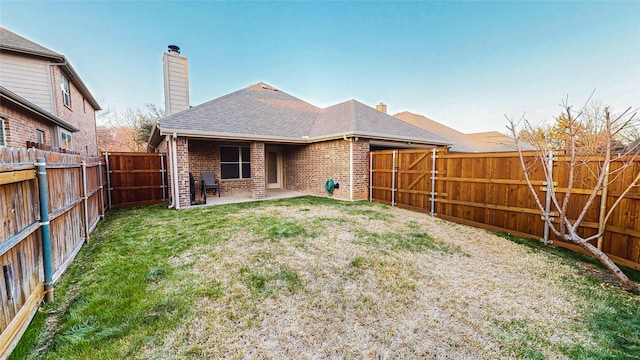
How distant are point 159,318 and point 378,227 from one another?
→ 4407 mm

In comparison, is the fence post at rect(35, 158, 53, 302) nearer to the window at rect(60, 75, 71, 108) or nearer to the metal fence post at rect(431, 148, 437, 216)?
the metal fence post at rect(431, 148, 437, 216)

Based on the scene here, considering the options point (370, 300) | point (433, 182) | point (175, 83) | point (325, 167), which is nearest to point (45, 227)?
point (370, 300)

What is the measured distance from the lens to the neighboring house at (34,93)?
6.76 meters

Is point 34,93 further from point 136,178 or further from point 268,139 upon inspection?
point 268,139

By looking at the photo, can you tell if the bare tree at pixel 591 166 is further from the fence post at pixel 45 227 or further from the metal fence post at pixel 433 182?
the fence post at pixel 45 227

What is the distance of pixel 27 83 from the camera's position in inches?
340

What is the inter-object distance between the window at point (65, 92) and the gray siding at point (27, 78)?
1041 mm

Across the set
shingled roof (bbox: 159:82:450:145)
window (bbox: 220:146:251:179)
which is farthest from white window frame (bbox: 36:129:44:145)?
window (bbox: 220:146:251:179)

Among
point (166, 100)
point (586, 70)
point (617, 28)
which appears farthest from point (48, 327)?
point (586, 70)

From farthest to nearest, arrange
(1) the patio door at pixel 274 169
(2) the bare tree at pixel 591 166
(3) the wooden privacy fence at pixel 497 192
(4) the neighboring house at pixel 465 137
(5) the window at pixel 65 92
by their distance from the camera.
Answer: (4) the neighboring house at pixel 465 137 < (1) the patio door at pixel 274 169 < (5) the window at pixel 65 92 < (3) the wooden privacy fence at pixel 497 192 < (2) the bare tree at pixel 591 166

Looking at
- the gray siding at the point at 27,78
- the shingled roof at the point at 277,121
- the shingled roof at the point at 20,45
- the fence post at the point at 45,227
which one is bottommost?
the fence post at the point at 45,227

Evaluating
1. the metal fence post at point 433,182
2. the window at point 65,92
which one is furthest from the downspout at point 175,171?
the metal fence post at point 433,182

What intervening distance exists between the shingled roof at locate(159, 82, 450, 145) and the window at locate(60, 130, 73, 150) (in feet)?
16.4

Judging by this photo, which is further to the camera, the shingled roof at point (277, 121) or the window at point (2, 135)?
the shingled roof at point (277, 121)
